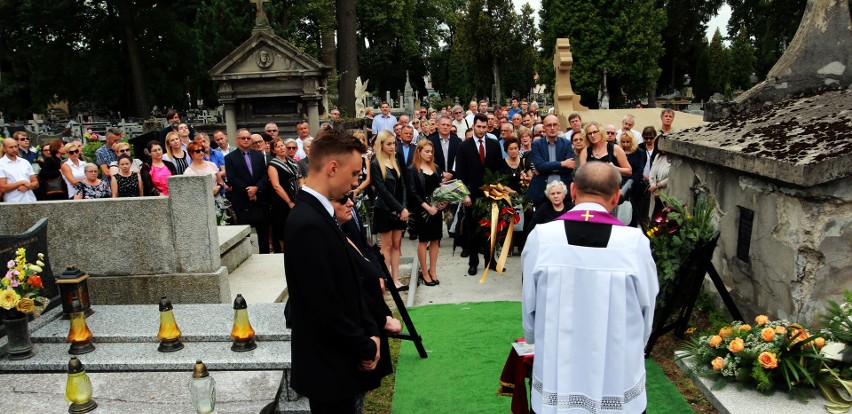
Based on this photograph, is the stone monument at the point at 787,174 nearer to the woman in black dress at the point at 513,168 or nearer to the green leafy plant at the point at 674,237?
the green leafy plant at the point at 674,237

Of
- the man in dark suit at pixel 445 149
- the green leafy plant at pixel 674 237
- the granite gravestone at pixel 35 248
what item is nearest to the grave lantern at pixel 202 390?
the granite gravestone at pixel 35 248

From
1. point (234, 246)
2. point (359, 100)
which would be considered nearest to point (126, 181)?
point (234, 246)

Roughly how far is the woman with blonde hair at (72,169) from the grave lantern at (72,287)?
331cm

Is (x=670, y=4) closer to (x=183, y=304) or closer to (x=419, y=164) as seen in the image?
(x=419, y=164)

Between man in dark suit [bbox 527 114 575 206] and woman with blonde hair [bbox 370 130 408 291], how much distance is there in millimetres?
1672

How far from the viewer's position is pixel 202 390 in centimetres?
362

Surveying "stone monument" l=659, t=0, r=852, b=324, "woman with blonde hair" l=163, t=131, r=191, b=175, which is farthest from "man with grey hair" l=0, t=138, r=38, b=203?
"stone monument" l=659, t=0, r=852, b=324

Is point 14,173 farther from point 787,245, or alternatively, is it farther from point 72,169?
point 787,245

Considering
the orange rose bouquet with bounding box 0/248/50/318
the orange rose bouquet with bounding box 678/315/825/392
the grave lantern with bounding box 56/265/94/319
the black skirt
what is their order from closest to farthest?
the orange rose bouquet with bounding box 678/315/825/392, the orange rose bouquet with bounding box 0/248/50/318, the grave lantern with bounding box 56/265/94/319, the black skirt

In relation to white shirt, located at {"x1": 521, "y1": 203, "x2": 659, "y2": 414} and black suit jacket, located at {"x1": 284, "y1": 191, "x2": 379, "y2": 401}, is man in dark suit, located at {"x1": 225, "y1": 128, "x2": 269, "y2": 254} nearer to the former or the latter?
black suit jacket, located at {"x1": 284, "y1": 191, "x2": 379, "y2": 401}

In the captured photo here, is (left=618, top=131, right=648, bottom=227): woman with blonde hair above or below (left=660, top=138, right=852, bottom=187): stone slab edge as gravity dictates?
below

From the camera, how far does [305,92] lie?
58.6ft

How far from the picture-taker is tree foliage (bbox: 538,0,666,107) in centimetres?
3719

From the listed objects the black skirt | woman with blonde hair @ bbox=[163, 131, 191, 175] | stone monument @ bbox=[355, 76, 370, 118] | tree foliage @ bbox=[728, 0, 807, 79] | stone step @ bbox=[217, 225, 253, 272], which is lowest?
stone step @ bbox=[217, 225, 253, 272]
